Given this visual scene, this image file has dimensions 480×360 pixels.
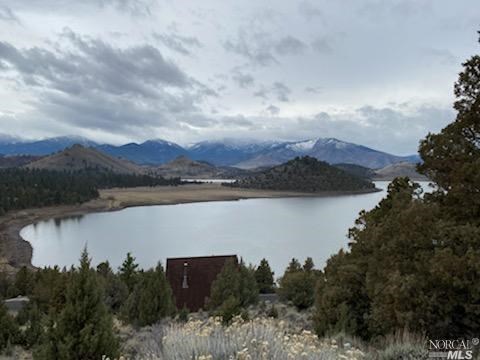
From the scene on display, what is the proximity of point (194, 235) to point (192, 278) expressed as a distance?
1489 inches

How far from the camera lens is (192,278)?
88.1ft

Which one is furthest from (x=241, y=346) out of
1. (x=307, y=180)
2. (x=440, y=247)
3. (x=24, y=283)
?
(x=307, y=180)

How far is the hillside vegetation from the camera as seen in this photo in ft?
529

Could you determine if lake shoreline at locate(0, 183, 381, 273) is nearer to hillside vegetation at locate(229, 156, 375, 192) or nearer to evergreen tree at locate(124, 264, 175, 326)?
hillside vegetation at locate(229, 156, 375, 192)

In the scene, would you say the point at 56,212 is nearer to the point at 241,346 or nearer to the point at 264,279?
the point at 264,279

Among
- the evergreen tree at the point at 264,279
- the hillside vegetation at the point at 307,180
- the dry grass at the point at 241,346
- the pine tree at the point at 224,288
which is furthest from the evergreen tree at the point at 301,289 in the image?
the hillside vegetation at the point at 307,180

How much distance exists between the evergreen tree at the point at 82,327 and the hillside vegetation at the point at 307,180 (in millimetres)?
151673

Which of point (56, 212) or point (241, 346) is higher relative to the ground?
point (241, 346)

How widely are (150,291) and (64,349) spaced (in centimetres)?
914

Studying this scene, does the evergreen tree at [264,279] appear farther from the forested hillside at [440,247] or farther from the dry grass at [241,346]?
the dry grass at [241,346]

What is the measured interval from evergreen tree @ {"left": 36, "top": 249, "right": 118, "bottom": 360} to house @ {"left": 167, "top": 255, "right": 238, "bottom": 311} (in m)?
17.2

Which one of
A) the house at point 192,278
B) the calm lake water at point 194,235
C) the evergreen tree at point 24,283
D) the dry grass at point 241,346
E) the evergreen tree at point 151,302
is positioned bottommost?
the calm lake water at point 194,235

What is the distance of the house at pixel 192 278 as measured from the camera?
86.3ft

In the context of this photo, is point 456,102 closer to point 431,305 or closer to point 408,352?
point 431,305
